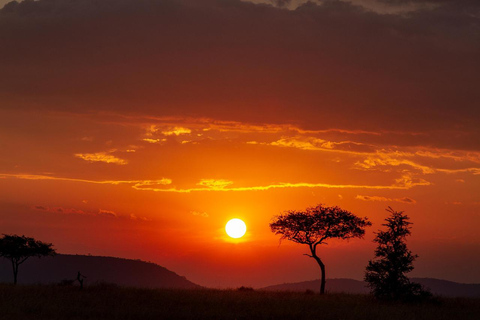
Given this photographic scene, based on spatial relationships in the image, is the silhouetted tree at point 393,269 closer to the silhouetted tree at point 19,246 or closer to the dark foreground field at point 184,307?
the dark foreground field at point 184,307

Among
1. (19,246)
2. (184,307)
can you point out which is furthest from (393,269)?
(19,246)

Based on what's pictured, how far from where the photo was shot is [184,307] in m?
41.2

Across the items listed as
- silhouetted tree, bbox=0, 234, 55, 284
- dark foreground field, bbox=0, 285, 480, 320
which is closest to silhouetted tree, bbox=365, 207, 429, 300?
dark foreground field, bbox=0, 285, 480, 320

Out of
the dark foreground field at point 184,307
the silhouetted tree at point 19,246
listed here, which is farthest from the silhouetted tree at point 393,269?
the silhouetted tree at point 19,246

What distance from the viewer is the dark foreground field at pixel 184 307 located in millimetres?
38344

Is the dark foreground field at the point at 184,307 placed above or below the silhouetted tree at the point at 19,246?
below

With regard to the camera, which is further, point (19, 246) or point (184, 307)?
point (19, 246)

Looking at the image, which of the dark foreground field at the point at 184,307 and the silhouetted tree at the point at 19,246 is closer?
the dark foreground field at the point at 184,307

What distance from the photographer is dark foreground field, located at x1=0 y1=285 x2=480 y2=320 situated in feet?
126

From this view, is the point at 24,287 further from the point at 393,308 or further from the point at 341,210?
the point at 341,210

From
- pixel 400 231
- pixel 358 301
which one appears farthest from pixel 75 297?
pixel 400 231

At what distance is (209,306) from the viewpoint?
138 feet

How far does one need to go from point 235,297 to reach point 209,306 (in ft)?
21.9

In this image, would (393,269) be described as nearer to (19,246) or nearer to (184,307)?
(184,307)
